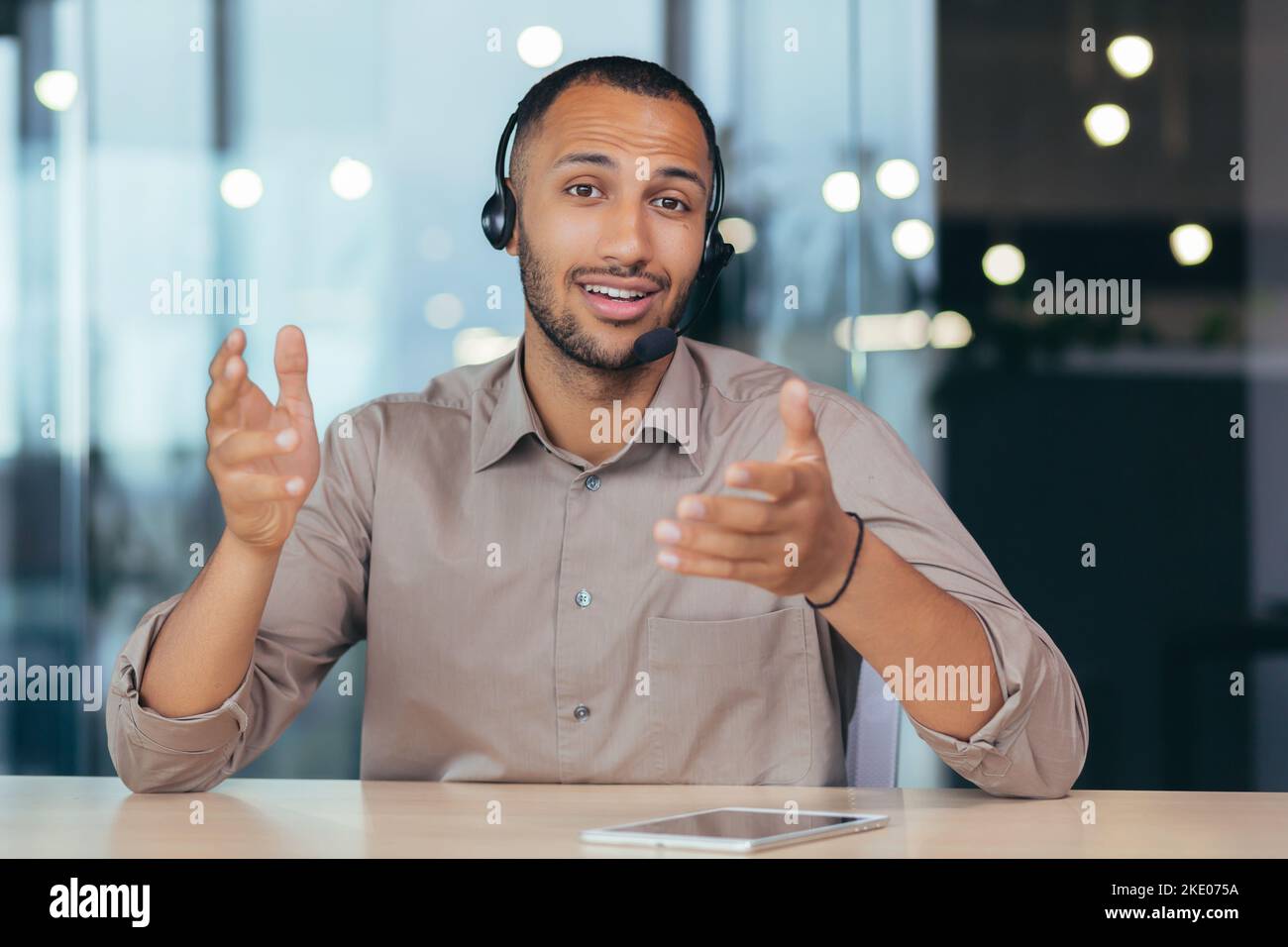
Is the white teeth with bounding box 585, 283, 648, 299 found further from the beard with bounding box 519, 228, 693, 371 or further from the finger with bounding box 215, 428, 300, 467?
the finger with bounding box 215, 428, 300, 467

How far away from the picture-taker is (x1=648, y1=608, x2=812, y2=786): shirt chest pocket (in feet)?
4.64

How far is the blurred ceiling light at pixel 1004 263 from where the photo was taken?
286 centimetres

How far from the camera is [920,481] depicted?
1394mm

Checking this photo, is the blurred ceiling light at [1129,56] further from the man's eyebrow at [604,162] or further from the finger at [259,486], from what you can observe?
the finger at [259,486]

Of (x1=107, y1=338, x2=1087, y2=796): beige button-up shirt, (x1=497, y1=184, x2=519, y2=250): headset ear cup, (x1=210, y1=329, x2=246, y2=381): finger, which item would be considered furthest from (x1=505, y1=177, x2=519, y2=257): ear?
(x1=210, y1=329, x2=246, y2=381): finger

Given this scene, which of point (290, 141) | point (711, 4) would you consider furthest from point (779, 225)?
point (290, 141)

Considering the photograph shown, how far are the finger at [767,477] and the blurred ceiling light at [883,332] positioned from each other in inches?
75.6

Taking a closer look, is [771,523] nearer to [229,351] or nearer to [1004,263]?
[229,351]

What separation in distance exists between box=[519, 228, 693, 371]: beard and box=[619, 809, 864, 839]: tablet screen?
0.64 meters

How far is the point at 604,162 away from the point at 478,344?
1286 millimetres

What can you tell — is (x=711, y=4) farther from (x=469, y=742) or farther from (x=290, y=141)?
(x=469, y=742)

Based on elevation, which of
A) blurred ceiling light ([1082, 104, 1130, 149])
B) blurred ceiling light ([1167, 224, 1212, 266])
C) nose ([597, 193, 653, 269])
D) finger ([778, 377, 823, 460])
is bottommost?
finger ([778, 377, 823, 460])
